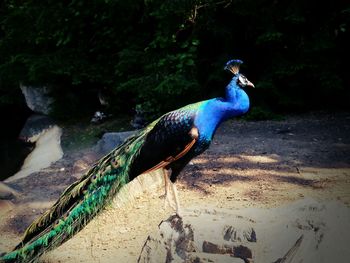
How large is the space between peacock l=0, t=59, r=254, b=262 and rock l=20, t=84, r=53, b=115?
7.50 metres

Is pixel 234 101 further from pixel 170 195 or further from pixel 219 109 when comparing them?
pixel 170 195

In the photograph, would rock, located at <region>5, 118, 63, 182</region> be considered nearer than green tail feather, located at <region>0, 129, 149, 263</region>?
No

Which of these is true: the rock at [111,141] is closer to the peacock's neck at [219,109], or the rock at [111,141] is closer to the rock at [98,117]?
the rock at [98,117]

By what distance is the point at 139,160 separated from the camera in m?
3.39

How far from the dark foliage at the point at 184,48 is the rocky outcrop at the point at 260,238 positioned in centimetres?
407

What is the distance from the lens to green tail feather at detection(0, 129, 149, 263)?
3.25 m

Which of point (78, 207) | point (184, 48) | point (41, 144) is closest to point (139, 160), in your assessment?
point (78, 207)

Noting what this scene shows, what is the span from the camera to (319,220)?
→ 10.3ft

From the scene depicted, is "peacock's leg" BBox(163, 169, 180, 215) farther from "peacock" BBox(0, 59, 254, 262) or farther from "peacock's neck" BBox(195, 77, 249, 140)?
"peacock's neck" BBox(195, 77, 249, 140)

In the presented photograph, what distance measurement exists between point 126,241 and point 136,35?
222 inches

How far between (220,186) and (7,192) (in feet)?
9.38

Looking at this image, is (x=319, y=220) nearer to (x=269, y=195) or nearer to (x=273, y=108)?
(x=269, y=195)

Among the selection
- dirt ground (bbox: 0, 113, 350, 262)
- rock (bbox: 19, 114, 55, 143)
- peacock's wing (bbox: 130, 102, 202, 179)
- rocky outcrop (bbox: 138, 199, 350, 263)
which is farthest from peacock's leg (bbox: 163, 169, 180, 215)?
rock (bbox: 19, 114, 55, 143)

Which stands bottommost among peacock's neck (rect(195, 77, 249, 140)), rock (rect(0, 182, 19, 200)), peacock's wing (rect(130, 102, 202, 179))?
rock (rect(0, 182, 19, 200))
